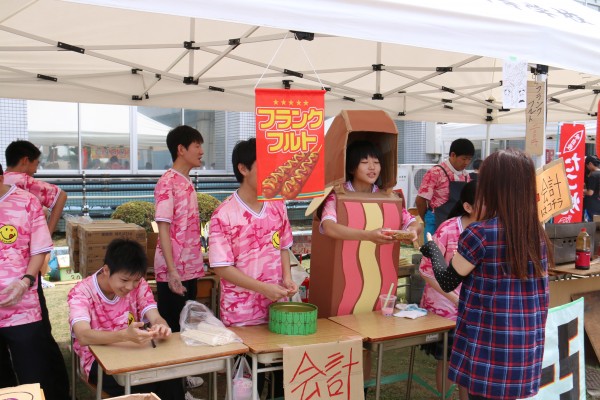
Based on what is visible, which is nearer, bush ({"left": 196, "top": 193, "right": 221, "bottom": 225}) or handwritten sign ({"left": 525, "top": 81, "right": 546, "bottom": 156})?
handwritten sign ({"left": 525, "top": 81, "right": 546, "bottom": 156})

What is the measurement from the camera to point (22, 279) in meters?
2.67

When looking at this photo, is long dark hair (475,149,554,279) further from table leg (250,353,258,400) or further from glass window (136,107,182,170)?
glass window (136,107,182,170)

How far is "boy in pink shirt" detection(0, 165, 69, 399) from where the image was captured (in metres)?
2.65

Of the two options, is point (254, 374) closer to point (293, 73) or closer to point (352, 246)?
point (352, 246)

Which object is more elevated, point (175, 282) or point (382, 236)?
point (382, 236)

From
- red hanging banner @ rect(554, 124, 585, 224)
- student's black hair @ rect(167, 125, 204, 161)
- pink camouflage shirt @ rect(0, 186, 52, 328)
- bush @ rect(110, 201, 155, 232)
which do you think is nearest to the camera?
pink camouflage shirt @ rect(0, 186, 52, 328)

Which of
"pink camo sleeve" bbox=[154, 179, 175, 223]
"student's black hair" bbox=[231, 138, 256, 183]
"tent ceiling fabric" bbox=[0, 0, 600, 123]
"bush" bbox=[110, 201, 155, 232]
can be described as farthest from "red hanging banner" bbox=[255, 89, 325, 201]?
"bush" bbox=[110, 201, 155, 232]

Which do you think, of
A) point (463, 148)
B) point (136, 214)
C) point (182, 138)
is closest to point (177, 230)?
point (182, 138)

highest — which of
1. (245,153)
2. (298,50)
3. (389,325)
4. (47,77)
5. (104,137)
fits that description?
(298,50)

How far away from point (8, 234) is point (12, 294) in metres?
0.30

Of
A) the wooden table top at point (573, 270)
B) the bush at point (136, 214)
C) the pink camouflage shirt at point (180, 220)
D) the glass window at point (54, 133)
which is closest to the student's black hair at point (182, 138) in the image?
the pink camouflage shirt at point (180, 220)

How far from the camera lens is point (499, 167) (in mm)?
2096

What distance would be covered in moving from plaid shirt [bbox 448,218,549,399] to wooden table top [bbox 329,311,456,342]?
0.54m

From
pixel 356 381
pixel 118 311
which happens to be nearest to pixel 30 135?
pixel 118 311
